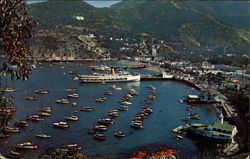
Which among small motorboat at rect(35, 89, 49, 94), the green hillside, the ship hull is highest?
the green hillside

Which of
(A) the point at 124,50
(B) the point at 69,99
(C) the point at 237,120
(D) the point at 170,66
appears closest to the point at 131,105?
(B) the point at 69,99

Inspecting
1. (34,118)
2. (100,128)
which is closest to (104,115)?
(100,128)

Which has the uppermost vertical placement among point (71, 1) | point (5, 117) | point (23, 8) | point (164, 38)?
point (71, 1)

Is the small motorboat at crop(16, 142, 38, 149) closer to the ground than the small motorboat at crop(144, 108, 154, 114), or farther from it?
closer to the ground

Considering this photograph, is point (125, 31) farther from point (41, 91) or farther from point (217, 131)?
point (217, 131)

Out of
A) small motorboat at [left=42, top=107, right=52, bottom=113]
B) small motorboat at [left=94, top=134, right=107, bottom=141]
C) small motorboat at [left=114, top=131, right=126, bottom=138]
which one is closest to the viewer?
small motorboat at [left=94, top=134, right=107, bottom=141]

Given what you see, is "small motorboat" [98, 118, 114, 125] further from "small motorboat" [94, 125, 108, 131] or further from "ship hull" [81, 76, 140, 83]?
"ship hull" [81, 76, 140, 83]

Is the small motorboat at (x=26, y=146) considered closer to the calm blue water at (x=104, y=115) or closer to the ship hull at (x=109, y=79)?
the calm blue water at (x=104, y=115)

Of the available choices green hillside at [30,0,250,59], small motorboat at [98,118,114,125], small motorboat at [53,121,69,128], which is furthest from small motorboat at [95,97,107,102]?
green hillside at [30,0,250,59]

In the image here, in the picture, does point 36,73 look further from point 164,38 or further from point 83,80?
point 164,38
